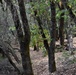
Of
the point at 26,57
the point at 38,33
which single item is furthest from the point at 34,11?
the point at 26,57

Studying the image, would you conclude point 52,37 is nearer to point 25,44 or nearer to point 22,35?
point 25,44

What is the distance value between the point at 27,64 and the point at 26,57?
0.28 metres

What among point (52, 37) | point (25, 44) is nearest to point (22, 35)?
point (25, 44)

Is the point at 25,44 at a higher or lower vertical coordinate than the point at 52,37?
higher

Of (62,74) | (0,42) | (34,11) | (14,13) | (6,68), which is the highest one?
(14,13)

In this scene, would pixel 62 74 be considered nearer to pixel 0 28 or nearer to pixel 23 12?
pixel 23 12

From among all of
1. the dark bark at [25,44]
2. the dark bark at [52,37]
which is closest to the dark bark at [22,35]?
the dark bark at [25,44]

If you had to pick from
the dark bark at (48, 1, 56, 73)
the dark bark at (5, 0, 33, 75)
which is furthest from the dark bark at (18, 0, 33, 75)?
the dark bark at (48, 1, 56, 73)

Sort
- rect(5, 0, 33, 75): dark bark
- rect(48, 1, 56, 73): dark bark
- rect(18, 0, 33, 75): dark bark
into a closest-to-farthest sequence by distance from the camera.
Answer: rect(5, 0, 33, 75): dark bark
rect(18, 0, 33, 75): dark bark
rect(48, 1, 56, 73): dark bark

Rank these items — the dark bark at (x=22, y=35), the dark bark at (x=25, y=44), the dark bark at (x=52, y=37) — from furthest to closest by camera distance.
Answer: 1. the dark bark at (x=52, y=37)
2. the dark bark at (x=25, y=44)
3. the dark bark at (x=22, y=35)

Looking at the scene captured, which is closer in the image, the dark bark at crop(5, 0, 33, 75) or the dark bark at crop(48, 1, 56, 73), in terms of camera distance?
the dark bark at crop(5, 0, 33, 75)

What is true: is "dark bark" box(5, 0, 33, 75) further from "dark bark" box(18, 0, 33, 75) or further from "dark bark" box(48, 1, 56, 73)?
"dark bark" box(48, 1, 56, 73)

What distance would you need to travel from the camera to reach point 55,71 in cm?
1167

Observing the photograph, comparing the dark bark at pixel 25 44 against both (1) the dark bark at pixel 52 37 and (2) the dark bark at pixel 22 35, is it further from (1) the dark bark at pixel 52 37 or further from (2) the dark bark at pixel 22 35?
(1) the dark bark at pixel 52 37
